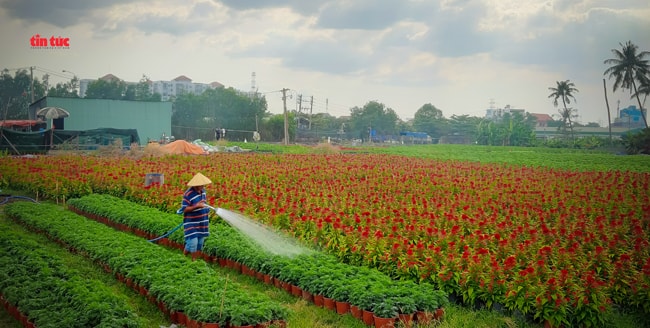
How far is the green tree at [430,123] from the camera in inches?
3548

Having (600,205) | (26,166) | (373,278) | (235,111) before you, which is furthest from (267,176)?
(235,111)

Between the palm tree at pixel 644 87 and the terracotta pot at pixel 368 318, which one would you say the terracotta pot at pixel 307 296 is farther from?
the palm tree at pixel 644 87

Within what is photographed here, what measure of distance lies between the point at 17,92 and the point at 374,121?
52.0m

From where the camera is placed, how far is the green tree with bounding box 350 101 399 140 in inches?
3228

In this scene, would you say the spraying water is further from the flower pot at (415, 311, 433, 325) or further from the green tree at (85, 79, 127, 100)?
the green tree at (85, 79, 127, 100)

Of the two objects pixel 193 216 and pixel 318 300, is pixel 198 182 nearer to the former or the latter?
pixel 193 216

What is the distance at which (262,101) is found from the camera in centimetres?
6450

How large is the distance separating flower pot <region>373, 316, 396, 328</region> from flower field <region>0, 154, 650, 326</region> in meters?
1.23

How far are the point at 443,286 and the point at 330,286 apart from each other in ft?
5.07

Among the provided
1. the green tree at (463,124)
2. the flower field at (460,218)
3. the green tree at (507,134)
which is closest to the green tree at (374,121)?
the green tree at (463,124)

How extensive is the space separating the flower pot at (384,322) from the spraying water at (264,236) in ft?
8.82

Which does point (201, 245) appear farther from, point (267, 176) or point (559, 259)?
point (267, 176)

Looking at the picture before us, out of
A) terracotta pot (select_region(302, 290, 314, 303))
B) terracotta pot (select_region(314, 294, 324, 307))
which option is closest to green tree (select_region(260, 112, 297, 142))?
terracotta pot (select_region(302, 290, 314, 303))

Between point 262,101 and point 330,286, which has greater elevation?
point 262,101
